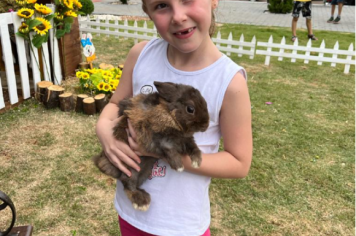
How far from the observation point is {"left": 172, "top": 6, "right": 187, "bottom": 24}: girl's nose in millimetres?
1556

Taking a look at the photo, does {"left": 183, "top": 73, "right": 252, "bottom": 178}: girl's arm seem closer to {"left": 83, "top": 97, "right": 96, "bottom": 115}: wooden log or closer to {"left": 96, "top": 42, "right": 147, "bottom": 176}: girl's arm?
{"left": 96, "top": 42, "right": 147, "bottom": 176}: girl's arm

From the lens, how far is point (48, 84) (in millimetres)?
6508

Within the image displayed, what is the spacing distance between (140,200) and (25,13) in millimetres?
5360

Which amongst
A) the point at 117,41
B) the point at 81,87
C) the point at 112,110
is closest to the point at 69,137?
the point at 81,87

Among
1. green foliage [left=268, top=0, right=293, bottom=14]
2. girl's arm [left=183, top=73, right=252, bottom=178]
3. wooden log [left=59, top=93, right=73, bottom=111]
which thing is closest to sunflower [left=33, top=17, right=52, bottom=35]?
wooden log [left=59, top=93, right=73, bottom=111]

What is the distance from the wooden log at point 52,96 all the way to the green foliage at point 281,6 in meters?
17.4

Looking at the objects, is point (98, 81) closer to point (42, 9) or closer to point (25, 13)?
point (42, 9)

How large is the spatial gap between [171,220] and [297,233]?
2.36 meters

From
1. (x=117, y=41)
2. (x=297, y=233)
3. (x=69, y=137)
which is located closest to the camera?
(x=297, y=233)

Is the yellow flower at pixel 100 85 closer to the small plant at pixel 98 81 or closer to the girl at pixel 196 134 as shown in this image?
the small plant at pixel 98 81

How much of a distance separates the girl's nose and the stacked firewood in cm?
468

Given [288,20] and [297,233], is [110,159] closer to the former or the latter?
[297,233]

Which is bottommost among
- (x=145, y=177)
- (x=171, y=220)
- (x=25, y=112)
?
(x=25, y=112)

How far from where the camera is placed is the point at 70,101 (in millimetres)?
6172
